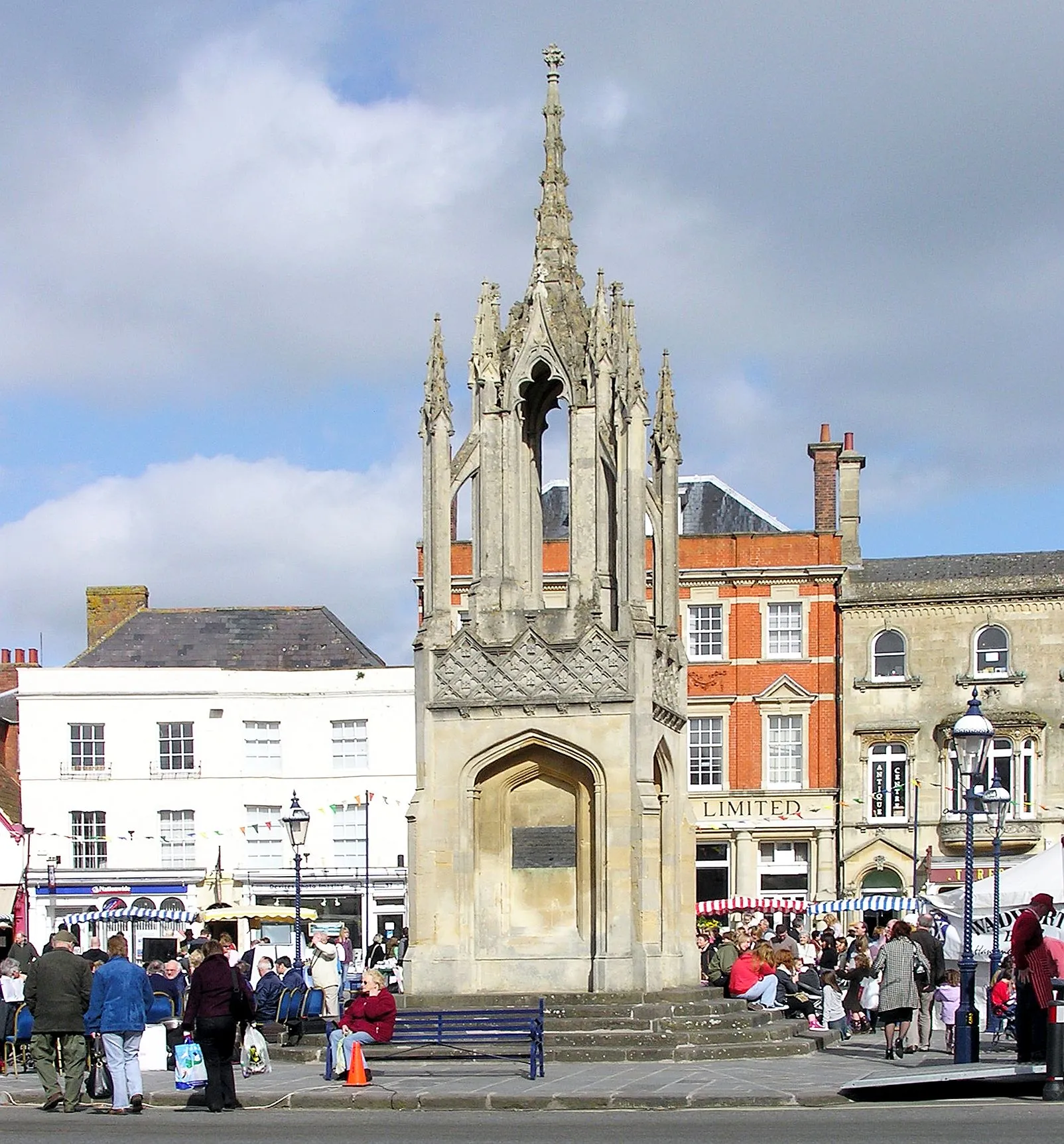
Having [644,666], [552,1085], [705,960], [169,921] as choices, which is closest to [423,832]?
[644,666]

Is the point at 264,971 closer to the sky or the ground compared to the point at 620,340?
closer to the ground

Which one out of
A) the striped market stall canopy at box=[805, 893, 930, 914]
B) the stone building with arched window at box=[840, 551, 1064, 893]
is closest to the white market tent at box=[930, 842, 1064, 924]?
the striped market stall canopy at box=[805, 893, 930, 914]

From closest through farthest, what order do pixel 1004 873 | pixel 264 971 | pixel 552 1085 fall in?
pixel 552 1085
pixel 264 971
pixel 1004 873

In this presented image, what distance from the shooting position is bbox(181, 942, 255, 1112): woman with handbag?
20438mm

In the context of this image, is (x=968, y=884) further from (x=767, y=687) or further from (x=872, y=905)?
(x=767, y=687)

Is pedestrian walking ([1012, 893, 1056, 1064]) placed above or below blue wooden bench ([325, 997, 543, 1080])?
above

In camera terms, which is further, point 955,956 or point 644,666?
point 955,956

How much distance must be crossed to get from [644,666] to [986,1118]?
898 centimetres

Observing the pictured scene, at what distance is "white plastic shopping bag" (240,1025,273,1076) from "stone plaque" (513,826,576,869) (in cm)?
434

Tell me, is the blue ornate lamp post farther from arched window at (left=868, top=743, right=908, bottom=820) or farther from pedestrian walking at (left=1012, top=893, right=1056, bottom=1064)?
arched window at (left=868, top=743, right=908, bottom=820)

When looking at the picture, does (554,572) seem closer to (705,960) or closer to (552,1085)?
(705,960)

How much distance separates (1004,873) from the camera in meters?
31.9

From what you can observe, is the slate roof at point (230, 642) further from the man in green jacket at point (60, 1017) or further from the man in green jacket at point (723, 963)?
the man in green jacket at point (60, 1017)

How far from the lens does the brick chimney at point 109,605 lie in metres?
64.8
